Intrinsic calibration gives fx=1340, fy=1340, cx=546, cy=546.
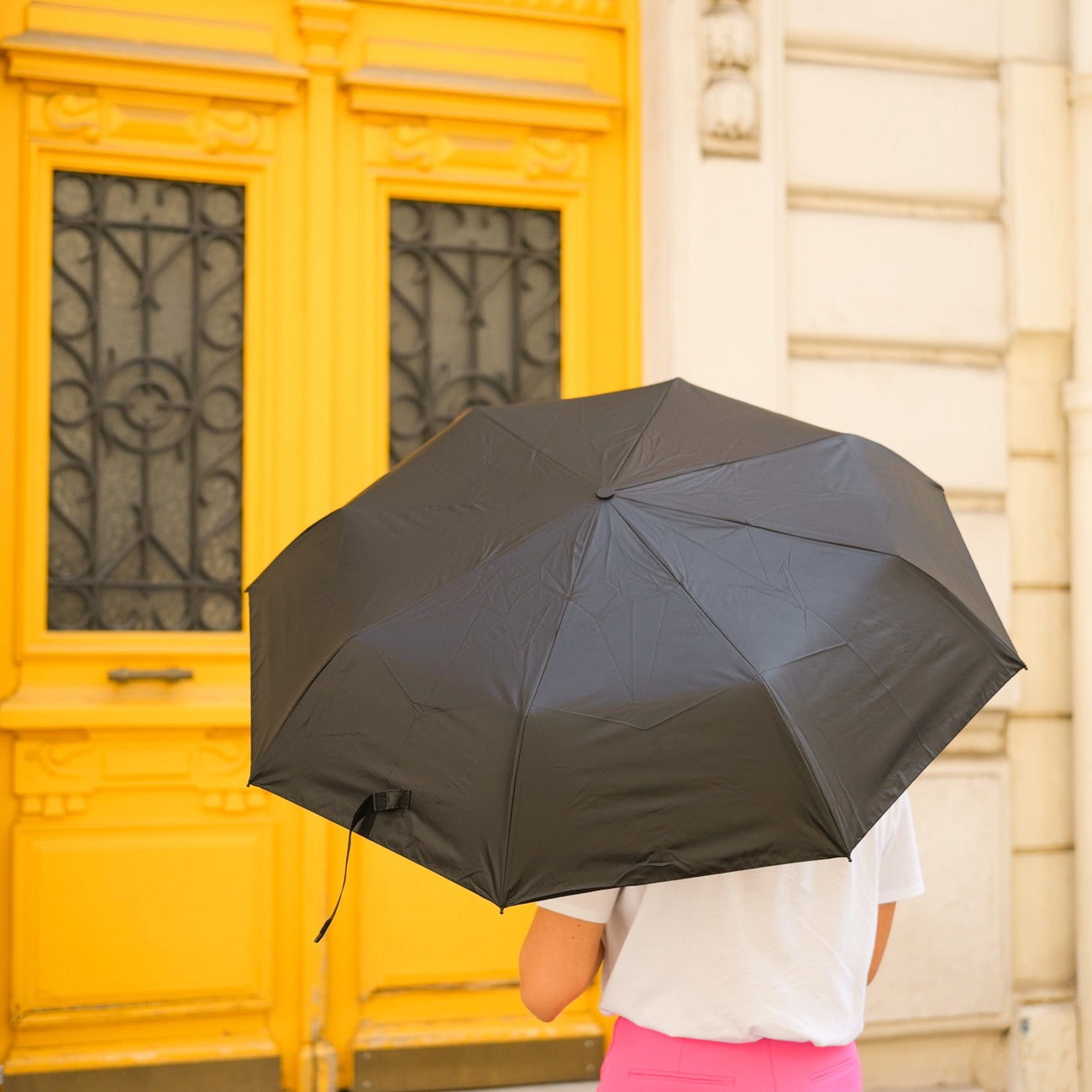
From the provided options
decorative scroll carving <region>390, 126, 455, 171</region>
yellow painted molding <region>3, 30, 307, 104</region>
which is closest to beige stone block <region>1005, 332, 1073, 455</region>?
decorative scroll carving <region>390, 126, 455, 171</region>

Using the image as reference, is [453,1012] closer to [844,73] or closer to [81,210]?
[81,210]

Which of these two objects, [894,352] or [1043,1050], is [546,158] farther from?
[1043,1050]

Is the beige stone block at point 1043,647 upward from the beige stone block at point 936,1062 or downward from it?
upward

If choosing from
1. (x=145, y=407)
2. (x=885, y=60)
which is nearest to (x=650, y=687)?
(x=145, y=407)

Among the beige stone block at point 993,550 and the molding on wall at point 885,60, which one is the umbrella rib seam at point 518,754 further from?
the molding on wall at point 885,60

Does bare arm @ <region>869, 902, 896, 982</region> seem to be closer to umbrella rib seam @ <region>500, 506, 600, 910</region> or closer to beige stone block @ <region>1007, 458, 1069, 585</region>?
umbrella rib seam @ <region>500, 506, 600, 910</region>

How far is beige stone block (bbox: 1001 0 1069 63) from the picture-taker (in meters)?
4.26

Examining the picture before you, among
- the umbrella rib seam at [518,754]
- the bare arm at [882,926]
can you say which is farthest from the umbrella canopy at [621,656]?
the bare arm at [882,926]

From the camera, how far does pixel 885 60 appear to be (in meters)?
4.19

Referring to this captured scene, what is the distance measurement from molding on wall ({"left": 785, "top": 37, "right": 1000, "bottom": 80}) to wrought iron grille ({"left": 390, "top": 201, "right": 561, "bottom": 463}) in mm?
920

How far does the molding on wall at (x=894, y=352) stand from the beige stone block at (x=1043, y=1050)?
2.03m

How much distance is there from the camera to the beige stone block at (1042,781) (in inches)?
165

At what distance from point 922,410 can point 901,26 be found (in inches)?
47.2

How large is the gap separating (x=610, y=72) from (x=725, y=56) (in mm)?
427
